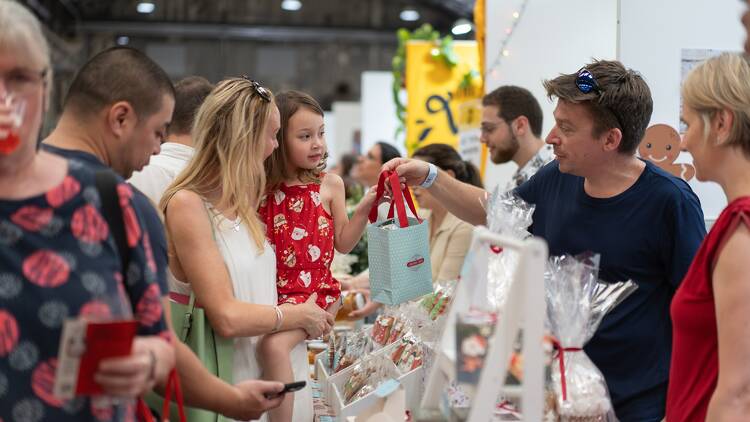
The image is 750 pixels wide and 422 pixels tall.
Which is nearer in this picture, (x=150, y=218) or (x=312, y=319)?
(x=150, y=218)

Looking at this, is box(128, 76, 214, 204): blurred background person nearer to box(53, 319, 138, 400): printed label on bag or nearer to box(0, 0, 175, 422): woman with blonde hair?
box(0, 0, 175, 422): woman with blonde hair

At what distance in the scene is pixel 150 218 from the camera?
5.68 feet

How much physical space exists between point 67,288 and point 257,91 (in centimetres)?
113

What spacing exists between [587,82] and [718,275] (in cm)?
93

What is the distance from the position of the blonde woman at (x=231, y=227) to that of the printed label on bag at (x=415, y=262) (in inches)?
13.7

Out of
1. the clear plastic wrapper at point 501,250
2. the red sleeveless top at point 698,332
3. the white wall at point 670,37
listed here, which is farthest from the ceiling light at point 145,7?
the red sleeveless top at point 698,332

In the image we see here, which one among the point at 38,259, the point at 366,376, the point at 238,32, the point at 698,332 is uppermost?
the point at 238,32

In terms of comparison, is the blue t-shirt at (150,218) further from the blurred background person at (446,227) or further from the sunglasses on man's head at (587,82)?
the blurred background person at (446,227)

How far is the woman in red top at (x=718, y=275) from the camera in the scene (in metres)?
A: 1.76

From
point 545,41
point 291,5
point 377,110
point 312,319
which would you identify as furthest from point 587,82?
point 291,5

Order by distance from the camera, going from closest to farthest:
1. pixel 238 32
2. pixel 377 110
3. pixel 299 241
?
pixel 299 241 < pixel 377 110 < pixel 238 32

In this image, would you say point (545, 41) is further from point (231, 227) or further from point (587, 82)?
point (231, 227)

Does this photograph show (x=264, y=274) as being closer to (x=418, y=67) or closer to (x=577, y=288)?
(x=577, y=288)

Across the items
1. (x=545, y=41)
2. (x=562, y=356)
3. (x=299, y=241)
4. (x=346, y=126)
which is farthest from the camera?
(x=346, y=126)
